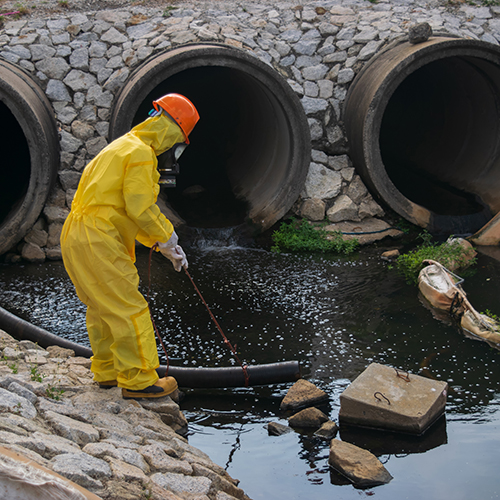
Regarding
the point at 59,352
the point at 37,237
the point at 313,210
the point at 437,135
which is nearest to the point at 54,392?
the point at 59,352

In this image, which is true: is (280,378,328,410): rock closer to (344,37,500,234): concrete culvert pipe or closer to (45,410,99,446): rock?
(45,410,99,446): rock

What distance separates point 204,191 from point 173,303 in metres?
4.39

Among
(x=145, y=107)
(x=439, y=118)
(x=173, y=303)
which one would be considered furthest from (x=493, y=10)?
(x=173, y=303)

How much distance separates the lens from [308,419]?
143 inches

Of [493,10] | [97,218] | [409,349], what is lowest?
[409,349]

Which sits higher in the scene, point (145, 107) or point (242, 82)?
point (242, 82)

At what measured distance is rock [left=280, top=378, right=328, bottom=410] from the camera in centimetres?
385

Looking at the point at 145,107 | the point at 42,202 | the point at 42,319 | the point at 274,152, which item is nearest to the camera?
the point at 42,319

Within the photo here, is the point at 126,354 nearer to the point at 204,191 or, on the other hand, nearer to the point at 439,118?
the point at 204,191

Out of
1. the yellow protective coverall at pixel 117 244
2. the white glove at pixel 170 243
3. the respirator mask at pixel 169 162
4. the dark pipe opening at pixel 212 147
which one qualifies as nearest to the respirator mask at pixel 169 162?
the respirator mask at pixel 169 162

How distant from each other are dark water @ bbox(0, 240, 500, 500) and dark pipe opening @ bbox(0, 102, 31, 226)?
185 cm

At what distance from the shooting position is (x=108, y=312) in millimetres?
3248

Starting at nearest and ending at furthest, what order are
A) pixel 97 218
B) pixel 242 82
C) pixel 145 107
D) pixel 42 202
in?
pixel 97 218 < pixel 42 202 < pixel 242 82 < pixel 145 107

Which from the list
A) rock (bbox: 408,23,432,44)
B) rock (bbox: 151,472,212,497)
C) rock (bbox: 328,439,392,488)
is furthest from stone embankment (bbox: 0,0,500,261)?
rock (bbox: 151,472,212,497)
